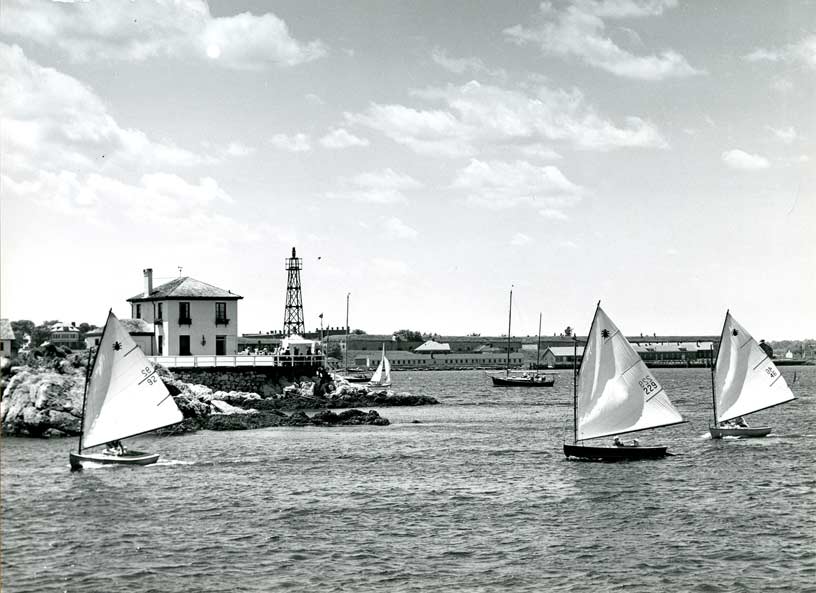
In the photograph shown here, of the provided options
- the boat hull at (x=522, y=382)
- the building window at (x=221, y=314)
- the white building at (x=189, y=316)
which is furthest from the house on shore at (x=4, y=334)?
the boat hull at (x=522, y=382)

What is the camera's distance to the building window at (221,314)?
78.0 meters

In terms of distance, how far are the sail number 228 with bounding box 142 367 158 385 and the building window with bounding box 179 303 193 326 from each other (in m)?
37.2

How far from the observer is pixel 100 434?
3894 centimetres

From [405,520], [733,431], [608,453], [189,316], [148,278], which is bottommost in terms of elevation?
[405,520]

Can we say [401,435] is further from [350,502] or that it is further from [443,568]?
[443,568]

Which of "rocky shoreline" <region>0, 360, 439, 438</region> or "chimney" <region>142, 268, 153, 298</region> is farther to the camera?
"chimney" <region>142, 268, 153, 298</region>

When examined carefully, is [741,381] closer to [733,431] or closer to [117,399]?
[733,431]

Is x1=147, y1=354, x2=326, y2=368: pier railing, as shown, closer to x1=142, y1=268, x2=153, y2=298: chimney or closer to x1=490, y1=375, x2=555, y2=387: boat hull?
x1=142, y1=268, x2=153, y2=298: chimney

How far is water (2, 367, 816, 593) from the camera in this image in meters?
22.8

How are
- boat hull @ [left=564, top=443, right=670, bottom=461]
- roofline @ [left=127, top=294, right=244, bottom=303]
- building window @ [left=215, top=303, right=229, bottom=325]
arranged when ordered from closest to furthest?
boat hull @ [left=564, top=443, right=670, bottom=461] → roofline @ [left=127, top=294, right=244, bottom=303] → building window @ [left=215, top=303, right=229, bottom=325]

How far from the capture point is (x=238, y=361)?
74125mm

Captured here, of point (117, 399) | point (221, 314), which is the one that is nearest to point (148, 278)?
point (221, 314)

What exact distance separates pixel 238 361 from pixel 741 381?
1516 inches

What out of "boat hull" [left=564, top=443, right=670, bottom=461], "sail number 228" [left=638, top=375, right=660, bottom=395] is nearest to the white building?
"boat hull" [left=564, top=443, right=670, bottom=461]
